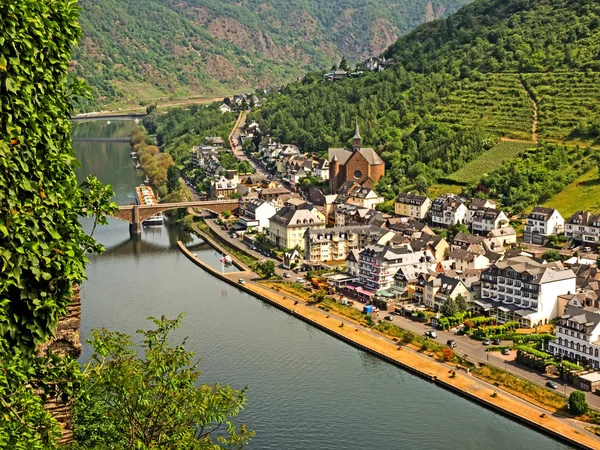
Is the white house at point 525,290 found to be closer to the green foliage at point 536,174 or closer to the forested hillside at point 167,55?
the green foliage at point 536,174

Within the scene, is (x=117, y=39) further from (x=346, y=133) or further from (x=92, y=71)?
(x=346, y=133)

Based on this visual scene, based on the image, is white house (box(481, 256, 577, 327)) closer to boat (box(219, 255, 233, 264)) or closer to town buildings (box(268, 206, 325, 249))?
town buildings (box(268, 206, 325, 249))

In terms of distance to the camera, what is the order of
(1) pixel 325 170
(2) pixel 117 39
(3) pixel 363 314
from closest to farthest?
1. (3) pixel 363 314
2. (1) pixel 325 170
3. (2) pixel 117 39

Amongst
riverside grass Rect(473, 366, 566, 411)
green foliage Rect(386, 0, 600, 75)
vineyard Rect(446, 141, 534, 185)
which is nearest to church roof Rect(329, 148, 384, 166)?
vineyard Rect(446, 141, 534, 185)

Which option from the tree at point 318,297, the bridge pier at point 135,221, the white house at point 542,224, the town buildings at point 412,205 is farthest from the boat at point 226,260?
the white house at point 542,224

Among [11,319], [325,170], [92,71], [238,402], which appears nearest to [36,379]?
[11,319]

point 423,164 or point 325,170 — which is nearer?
point 423,164
